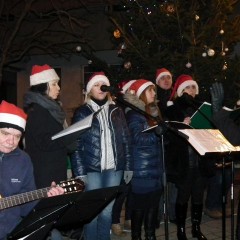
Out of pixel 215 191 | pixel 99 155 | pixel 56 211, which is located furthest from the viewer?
pixel 215 191

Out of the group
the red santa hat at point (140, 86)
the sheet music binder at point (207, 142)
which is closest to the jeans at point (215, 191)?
the red santa hat at point (140, 86)

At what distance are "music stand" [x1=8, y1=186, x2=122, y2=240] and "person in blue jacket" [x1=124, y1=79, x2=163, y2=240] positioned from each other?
1822 mm

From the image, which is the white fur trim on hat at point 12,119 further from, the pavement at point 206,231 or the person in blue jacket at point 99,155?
the pavement at point 206,231

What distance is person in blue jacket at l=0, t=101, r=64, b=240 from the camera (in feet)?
11.5

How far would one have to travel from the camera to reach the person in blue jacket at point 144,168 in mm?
5047

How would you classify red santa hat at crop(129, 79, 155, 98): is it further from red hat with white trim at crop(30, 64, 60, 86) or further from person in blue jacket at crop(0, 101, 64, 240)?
person in blue jacket at crop(0, 101, 64, 240)

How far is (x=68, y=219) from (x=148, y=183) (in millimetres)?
1944

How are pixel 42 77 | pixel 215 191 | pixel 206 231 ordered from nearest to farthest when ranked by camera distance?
pixel 42 77
pixel 206 231
pixel 215 191

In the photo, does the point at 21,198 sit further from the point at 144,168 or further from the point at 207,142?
the point at 144,168

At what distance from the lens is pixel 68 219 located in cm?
323

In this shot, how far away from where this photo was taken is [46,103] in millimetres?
4188

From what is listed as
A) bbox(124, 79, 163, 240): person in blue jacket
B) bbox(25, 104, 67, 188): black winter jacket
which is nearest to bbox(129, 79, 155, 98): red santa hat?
bbox(124, 79, 163, 240): person in blue jacket

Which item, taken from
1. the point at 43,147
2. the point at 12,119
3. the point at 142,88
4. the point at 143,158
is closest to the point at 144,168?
the point at 143,158

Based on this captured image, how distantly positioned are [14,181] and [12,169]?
0.33 feet
